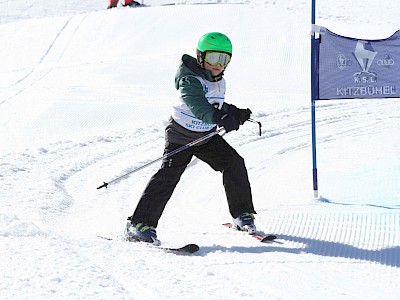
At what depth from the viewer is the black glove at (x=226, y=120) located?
4.35m

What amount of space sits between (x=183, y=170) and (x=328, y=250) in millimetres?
1080

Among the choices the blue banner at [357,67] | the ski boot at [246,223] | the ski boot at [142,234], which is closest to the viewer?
the ski boot at [142,234]

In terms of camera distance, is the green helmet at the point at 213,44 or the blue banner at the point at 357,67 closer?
the green helmet at the point at 213,44

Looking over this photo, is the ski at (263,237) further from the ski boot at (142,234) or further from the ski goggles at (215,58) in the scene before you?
the ski goggles at (215,58)

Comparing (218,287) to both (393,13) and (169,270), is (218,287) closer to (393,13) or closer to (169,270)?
(169,270)

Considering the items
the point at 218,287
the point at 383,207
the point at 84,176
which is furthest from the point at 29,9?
the point at 218,287

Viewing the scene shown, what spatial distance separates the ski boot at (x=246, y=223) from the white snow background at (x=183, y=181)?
0.20 ft

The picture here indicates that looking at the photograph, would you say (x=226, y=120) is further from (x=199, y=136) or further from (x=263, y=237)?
(x=263, y=237)

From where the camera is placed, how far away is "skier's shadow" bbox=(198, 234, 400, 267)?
13.8 ft

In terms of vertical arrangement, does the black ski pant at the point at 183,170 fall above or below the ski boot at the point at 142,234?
above

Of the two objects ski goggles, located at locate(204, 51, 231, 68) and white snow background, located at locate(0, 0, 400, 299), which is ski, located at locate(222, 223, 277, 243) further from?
ski goggles, located at locate(204, 51, 231, 68)

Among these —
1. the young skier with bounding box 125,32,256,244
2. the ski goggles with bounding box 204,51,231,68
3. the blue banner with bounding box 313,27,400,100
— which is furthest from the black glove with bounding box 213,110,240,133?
the blue banner with bounding box 313,27,400,100

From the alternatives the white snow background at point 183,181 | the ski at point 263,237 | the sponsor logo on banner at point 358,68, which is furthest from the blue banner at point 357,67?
the ski at point 263,237

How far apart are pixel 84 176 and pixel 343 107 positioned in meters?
4.58
